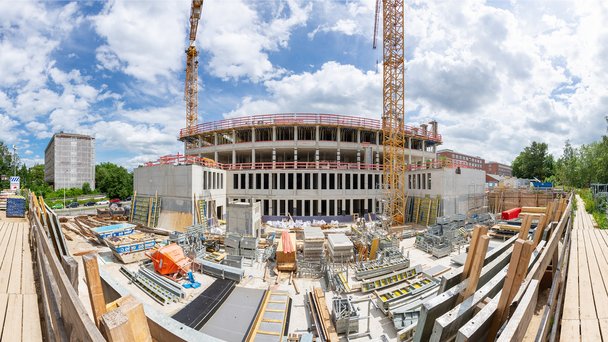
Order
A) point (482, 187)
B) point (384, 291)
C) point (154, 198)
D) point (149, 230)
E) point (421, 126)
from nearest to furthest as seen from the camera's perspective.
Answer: point (384, 291) → point (149, 230) → point (154, 198) → point (482, 187) → point (421, 126)

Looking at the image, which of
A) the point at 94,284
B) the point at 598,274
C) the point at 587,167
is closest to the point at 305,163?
the point at 598,274

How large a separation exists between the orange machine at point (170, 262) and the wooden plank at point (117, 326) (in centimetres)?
1306

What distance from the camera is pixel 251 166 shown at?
31.9 meters

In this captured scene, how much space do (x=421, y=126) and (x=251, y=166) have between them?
29448 mm

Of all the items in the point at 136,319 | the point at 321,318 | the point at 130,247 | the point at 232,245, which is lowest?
the point at 321,318

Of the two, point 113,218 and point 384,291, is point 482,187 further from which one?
point 113,218

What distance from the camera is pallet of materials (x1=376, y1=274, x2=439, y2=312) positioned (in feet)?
32.6

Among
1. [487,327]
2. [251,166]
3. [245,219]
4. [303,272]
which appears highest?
[251,166]

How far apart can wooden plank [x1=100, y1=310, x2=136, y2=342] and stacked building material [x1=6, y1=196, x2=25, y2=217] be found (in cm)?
1908

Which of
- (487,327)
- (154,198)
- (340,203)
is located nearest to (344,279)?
(487,327)

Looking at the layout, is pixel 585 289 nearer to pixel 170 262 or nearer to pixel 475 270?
pixel 475 270

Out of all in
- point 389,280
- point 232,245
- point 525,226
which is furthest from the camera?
point 232,245

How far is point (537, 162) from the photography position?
211 ft

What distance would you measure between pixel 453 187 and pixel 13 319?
32.4 metres
